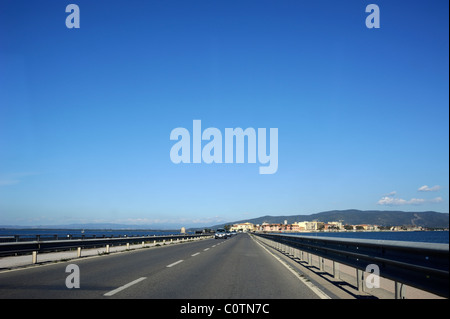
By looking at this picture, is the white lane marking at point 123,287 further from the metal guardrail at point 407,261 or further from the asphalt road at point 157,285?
the metal guardrail at point 407,261

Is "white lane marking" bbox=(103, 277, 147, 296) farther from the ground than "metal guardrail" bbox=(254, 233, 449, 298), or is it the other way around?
"metal guardrail" bbox=(254, 233, 449, 298)

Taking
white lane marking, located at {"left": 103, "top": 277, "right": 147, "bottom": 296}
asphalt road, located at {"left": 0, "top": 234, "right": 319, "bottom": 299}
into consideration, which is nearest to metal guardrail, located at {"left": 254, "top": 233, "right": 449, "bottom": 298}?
asphalt road, located at {"left": 0, "top": 234, "right": 319, "bottom": 299}

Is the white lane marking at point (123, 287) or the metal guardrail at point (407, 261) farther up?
the metal guardrail at point (407, 261)

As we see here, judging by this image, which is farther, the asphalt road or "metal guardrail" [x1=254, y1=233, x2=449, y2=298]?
the asphalt road

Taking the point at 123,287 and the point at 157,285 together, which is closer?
the point at 123,287

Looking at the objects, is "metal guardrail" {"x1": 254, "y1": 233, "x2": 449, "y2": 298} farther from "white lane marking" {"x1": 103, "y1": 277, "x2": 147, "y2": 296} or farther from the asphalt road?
"white lane marking" {"x1": 103, "y1": 277, "x2": 147, "y2": 296}

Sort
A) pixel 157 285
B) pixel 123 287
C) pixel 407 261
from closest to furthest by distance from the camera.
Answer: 1. pixel 407 261
2. pixel 123 287
3. pixel 157 285

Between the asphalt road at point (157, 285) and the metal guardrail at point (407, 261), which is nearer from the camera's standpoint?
the metal guardrail at point (407, 261)

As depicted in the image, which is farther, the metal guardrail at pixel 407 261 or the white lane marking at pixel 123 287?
the white lane marking at pixel 123 287

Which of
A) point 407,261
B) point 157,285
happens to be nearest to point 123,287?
point 157,285

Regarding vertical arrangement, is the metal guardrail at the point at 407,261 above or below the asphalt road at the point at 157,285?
above

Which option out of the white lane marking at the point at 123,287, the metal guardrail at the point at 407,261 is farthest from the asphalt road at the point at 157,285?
the metal guardrail at the point at 407,261

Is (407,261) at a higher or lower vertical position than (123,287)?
higher

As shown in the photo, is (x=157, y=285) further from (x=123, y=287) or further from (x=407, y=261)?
(x=407, y=261)
